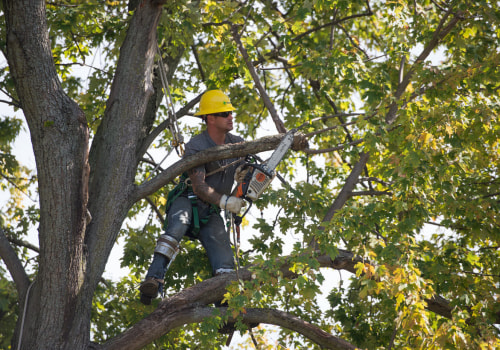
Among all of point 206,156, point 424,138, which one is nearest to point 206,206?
point 206,156

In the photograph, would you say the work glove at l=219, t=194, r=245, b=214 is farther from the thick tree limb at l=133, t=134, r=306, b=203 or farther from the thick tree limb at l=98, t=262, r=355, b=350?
the thick tree limb at l=98, t=262, r=355, b=350

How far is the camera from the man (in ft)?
16.6

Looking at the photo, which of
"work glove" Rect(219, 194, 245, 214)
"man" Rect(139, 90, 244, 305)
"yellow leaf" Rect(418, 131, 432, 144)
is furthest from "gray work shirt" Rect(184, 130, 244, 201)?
"yellow leaf" Rect(418, 131, 432, 144)

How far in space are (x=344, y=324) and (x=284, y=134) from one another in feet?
12.0

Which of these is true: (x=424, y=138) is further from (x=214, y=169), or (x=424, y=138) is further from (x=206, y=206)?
(x=206, y=206)

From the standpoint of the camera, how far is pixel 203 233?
5453 mm

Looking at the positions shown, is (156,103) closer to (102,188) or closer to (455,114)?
(102,188)

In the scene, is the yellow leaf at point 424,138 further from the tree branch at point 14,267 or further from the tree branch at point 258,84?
the tree branch at point 14,267

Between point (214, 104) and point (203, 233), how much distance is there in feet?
4.17

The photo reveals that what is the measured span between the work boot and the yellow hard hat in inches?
68.0

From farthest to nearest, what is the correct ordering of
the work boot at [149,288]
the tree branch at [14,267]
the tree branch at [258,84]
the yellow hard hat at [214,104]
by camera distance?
1. the yellow hard hat at [214,104]
2. the tree branch at [258,84]
3. the work boot at [149,288]
4. the tree branch at [14,267]

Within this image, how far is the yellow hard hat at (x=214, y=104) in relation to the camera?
566cm

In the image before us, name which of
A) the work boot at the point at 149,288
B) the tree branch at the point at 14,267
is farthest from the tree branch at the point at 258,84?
the tree branch at the point at 14,267

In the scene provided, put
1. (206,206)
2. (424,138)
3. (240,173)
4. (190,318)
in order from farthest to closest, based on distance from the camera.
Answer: (206,206) < (424,138) < (240,173) < (190,318)
